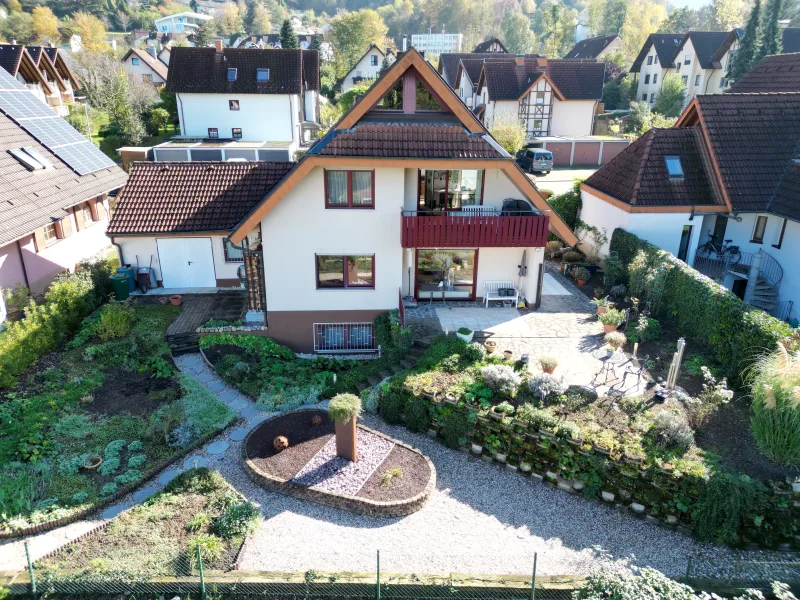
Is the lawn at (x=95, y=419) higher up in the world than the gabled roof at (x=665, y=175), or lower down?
lower down

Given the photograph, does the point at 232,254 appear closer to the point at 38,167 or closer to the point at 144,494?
the point at 38,167

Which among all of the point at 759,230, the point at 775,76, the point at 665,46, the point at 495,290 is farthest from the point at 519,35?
the point at 495,290

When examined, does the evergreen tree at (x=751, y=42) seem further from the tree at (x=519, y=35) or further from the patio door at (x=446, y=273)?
the tree at (x=519, y=35)

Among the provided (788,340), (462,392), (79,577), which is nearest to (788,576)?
(788,340)

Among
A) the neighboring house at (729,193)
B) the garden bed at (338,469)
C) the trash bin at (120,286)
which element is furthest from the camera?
the trash bin at (120,286)

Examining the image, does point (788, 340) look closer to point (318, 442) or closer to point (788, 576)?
point (788, 576)

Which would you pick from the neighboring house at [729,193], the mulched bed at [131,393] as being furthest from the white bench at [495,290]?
the mulched bed at [131,393]

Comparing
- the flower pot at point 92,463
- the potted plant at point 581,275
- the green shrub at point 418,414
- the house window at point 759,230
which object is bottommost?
the flower pot at point 92,463

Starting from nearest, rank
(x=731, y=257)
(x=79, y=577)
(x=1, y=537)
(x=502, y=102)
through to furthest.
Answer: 1. (x=79, y=577)
2. (x=1, y=537)
3. (x=731, y=257)
4. (x=502, y=102)
